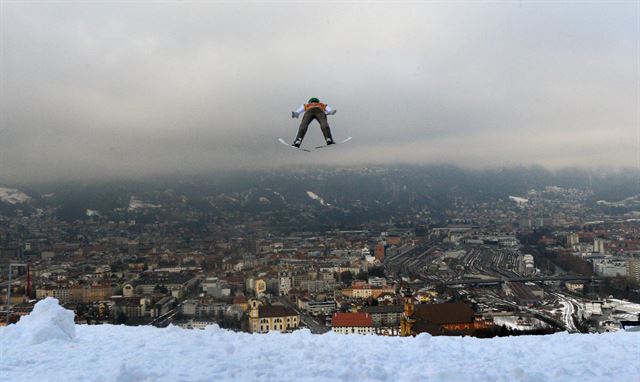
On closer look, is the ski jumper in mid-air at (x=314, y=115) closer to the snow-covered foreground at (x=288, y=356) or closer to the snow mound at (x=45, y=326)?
the snow-covered foreground at (x=288, y=356)

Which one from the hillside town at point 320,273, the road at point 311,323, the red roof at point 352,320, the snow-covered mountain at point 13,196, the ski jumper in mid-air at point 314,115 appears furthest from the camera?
the snow-covered mountain at point 13,196

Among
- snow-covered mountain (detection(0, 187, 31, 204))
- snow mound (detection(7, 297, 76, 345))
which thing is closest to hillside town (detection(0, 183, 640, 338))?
snow-covered mountain (detection(0, 187, 31, 204))

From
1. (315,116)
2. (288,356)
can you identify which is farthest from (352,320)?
(288,356)

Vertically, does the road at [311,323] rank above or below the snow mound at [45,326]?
below

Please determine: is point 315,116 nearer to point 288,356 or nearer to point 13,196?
point 288,356

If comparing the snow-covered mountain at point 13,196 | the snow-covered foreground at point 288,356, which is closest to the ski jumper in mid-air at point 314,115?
the snow-covered foreground at point 288,356

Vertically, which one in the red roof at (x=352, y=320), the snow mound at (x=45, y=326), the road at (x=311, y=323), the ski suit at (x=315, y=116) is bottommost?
the road at (x=311, y=323)

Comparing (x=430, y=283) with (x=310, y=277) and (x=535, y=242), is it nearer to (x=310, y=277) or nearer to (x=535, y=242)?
(x=310, y=277)
